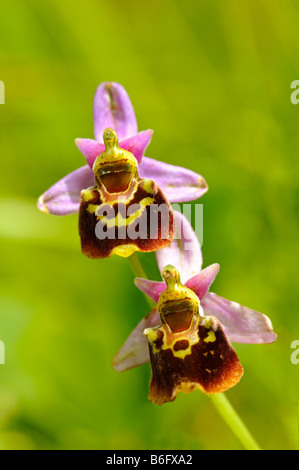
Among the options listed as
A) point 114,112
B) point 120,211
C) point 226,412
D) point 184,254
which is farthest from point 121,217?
point 226,412

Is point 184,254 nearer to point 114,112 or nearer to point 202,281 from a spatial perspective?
point 202,281

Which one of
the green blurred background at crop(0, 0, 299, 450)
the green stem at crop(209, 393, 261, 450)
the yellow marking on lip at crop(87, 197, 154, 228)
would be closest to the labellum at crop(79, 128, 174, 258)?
the yellow marking on lip at crop(87, 197, 154, 228)

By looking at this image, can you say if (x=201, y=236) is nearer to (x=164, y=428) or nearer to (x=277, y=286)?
(x=277, y=286)

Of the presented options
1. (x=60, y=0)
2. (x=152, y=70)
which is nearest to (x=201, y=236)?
(x=152, y=70)

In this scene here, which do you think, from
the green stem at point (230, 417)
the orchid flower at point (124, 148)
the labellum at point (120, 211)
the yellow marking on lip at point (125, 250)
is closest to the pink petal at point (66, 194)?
the orchid flower at point (124, 148)

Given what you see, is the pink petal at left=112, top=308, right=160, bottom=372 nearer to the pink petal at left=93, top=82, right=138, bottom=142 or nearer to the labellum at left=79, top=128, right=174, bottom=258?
the labellum at left=79, top=128, right=174, bottom=258

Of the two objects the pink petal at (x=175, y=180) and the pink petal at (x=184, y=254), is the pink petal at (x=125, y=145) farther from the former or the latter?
the pink petal at (x=184, y=254)
